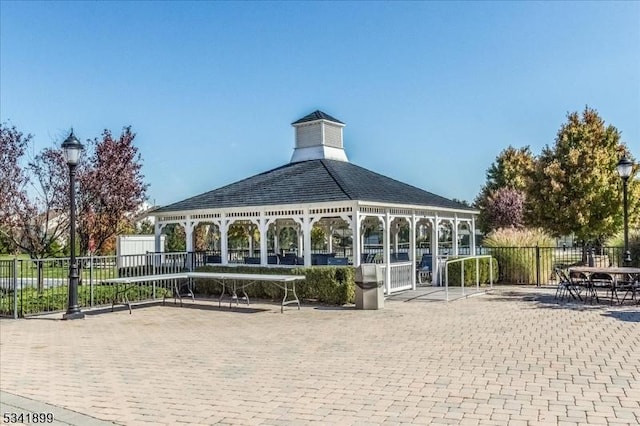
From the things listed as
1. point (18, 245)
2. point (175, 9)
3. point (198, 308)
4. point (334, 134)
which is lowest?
point (198, 308)

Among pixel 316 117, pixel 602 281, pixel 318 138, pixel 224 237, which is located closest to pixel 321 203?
pixel 224 237

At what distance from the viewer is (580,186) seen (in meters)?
22.0

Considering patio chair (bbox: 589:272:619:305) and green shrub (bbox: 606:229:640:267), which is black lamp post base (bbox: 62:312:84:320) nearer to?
patio chair (bbox: 589:272:619:305)

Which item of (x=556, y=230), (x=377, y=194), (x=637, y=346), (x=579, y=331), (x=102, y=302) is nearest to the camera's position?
(x=637, y=346)

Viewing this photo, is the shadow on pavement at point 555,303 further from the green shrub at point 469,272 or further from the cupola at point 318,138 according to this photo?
the cupola at point 318,138

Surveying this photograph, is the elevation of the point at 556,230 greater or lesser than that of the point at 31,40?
lesser

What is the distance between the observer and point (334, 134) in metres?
Answer: 21.2

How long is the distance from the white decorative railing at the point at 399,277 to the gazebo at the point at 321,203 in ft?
0.10

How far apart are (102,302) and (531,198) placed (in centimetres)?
1746

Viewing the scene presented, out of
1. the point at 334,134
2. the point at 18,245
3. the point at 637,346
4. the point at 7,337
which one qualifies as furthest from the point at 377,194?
the point at 18,245

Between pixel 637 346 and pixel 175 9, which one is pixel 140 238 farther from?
pixel 637 346

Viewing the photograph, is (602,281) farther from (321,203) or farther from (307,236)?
(307,236)

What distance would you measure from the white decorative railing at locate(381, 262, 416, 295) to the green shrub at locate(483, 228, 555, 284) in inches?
174

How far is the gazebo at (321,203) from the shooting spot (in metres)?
15.5
